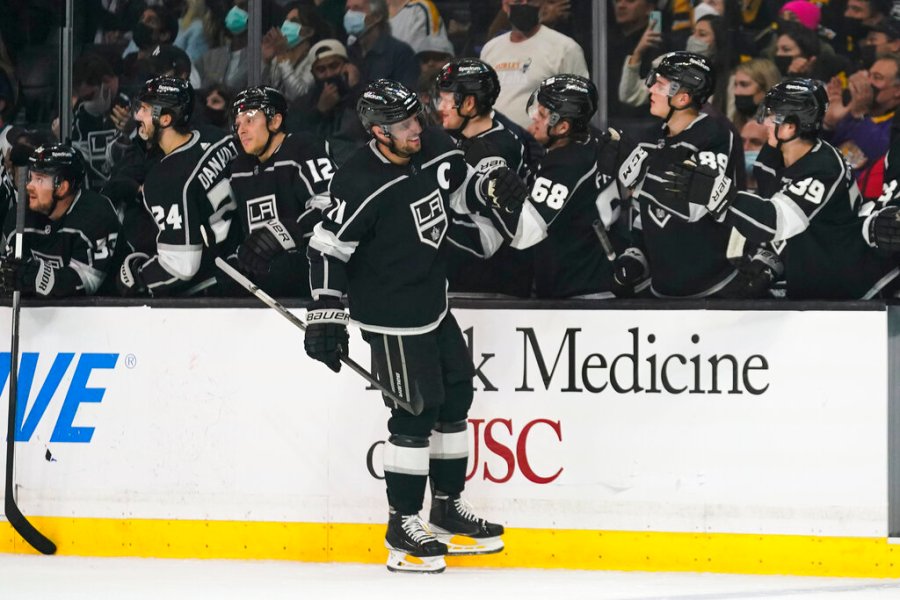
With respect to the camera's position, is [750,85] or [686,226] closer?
[686,226]

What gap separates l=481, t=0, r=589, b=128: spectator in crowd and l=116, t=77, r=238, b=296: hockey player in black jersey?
45.1 inches

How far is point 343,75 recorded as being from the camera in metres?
6.46

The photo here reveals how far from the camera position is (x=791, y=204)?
4.82 metres

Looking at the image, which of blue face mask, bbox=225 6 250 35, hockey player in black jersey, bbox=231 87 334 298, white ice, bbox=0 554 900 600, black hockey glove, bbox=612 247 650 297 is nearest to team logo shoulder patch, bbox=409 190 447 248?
hockey player in black jersey, bbox=231 87 334 298

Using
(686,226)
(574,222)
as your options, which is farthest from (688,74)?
(574,222)

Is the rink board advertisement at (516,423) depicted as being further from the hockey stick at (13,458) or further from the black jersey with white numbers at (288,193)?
the black jersey with white numbers at (288,193)

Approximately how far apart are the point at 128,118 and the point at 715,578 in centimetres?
308

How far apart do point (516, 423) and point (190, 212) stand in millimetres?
1308

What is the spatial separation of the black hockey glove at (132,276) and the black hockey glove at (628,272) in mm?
1614

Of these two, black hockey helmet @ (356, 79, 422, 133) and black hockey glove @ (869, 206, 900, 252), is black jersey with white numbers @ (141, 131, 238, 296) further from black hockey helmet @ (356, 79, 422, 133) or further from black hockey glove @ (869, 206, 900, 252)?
black hockey glove @ (869, 206, 900, 252)

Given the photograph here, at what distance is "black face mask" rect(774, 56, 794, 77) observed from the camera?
6.14 m

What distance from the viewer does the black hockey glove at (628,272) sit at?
5.17 metres

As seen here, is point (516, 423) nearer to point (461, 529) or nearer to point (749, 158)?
point (461, 529)

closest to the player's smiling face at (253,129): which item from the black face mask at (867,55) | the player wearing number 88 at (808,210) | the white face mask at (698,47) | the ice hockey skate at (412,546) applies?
the ice hockey skate at (412,546)
